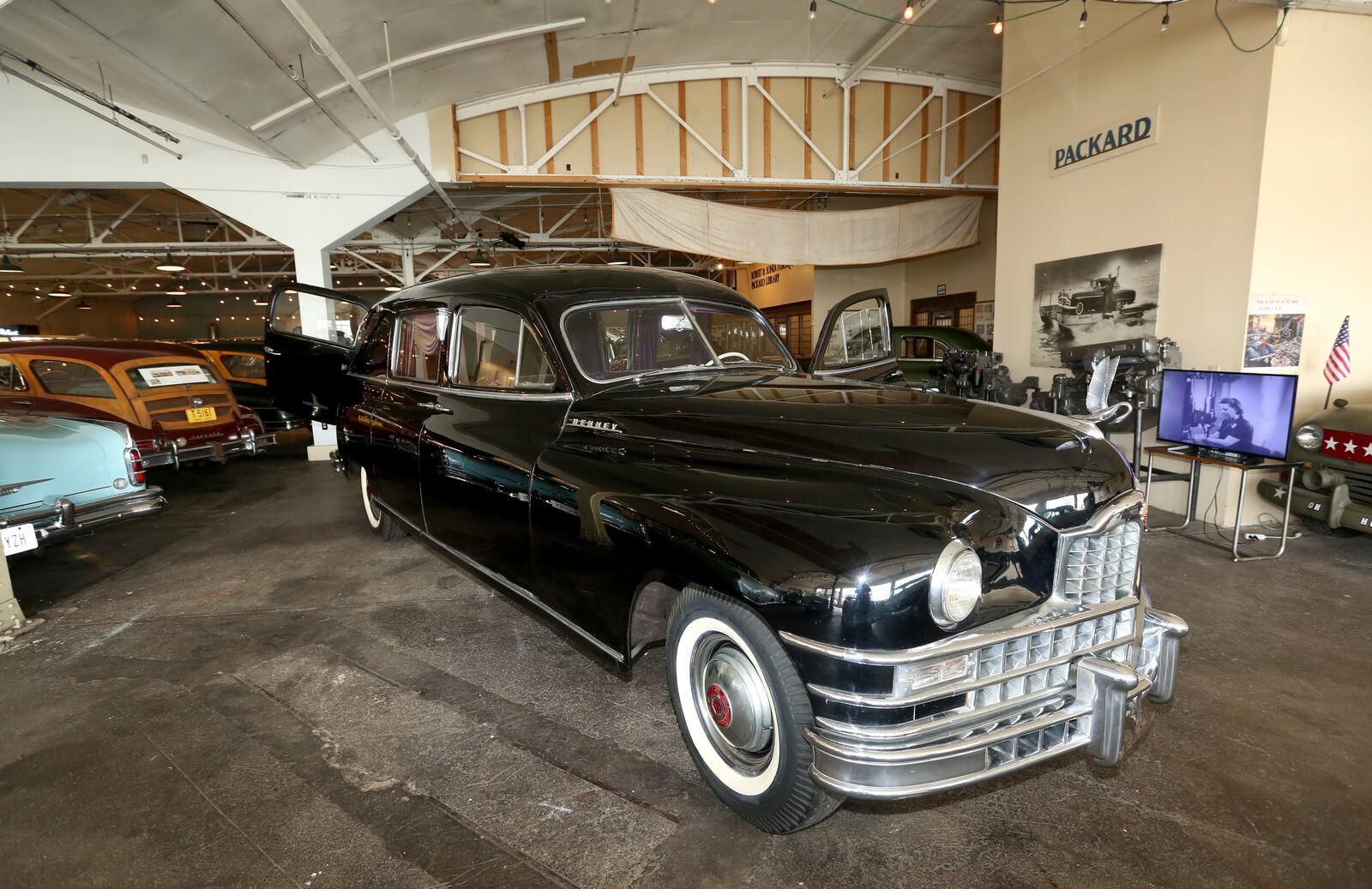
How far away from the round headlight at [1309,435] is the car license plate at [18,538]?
823 cm

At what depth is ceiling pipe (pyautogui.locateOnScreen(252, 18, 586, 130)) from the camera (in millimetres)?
7016

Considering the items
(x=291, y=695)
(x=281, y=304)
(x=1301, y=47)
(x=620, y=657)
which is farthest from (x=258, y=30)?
(x=1301, y=47)

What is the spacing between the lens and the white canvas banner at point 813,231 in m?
9.48

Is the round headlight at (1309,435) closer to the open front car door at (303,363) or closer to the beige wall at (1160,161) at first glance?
the beige wall at (1160,161)

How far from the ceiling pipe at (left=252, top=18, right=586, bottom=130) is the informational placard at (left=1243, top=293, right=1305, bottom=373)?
7.27 metres

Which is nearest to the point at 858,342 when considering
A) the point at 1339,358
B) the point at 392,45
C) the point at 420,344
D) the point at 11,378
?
the point at 420,344

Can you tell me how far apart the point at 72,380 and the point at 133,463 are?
10.4ft

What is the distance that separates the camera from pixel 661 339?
3.12 metres

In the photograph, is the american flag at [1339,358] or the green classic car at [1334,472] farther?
the american flag at [1339,358]

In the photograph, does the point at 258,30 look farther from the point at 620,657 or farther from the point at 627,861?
the point at 627,861

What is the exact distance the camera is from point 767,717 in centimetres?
202

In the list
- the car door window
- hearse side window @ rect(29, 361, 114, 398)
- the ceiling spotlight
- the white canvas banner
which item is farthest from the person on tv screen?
the ceiling spotlight

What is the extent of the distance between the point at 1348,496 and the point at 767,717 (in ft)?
16.9

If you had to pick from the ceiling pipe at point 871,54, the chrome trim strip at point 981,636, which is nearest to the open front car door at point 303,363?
the chrome trim strip at point 981,636
